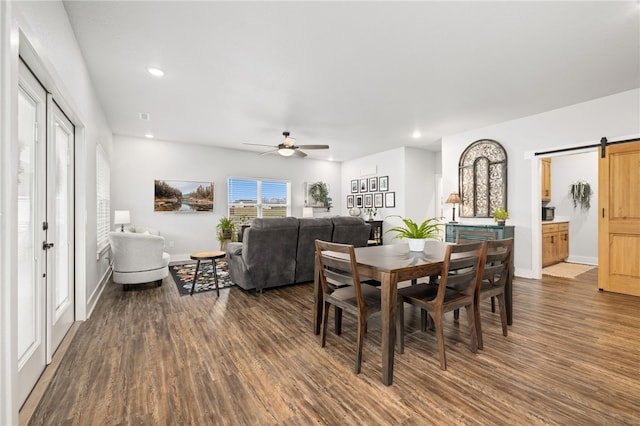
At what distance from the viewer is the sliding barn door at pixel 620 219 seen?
3760 mm

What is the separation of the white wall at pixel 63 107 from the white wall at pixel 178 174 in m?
2.79

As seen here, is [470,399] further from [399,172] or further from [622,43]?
[399,172]

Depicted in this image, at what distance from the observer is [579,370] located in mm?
2018

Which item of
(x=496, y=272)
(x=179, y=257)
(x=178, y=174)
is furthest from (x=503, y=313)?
(x=178, y=174)

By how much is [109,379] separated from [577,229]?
26.8 feet

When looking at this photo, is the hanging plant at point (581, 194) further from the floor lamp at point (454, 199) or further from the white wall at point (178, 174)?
the white wall at point (178, 174)

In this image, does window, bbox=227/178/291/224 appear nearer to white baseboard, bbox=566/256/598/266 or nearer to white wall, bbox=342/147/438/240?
white wall, bbox=342/147/438/240

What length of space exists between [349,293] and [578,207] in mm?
6596

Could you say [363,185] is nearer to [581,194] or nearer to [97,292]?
[581,194]

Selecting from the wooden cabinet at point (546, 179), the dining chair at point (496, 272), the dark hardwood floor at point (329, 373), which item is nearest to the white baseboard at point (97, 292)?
the dark hardwood floor at point (329, 373)

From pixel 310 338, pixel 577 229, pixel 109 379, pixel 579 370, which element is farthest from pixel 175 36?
pixel 577 229

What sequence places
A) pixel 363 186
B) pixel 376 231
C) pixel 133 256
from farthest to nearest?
pixel 363 186 < pixel 376 231 < pixel 133 256

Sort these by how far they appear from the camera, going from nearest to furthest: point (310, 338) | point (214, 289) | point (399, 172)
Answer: point (310, 338) < point (214, 289) < point (399, 172)

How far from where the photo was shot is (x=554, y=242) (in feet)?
18.6
